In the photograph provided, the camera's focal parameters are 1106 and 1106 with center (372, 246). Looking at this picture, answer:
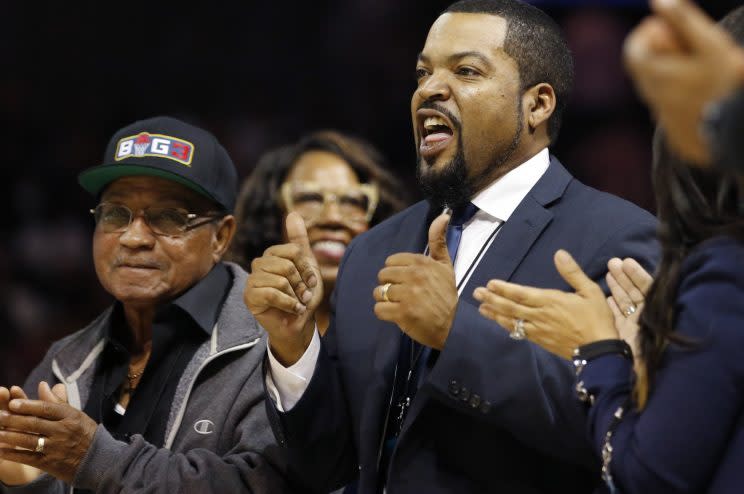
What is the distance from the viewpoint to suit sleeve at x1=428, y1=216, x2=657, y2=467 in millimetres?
2158

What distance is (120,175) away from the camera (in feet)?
9.61

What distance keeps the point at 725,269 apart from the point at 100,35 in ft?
16.2

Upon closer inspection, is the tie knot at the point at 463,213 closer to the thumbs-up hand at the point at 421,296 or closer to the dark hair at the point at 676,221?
the thumbs-up hand at the point at 421,296

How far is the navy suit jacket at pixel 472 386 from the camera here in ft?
7.16

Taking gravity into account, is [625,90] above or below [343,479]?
above

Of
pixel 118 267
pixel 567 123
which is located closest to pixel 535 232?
pixel 118 267

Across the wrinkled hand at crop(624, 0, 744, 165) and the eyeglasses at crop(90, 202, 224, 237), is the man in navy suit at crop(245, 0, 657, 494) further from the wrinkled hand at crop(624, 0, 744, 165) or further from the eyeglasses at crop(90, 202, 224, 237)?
the wrinkled hand at crop(624, 0, 744, 165)

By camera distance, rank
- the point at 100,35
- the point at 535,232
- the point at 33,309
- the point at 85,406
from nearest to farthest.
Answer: the point at 535,232, the point at 85,406, the point at 33,309, the point at 100,35

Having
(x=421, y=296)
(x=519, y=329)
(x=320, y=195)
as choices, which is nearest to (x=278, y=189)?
(x=320, y=195)

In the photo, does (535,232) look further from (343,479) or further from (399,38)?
(399,38)

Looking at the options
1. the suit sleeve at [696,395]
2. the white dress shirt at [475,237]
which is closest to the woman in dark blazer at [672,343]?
the suit sleeve at [696,395]

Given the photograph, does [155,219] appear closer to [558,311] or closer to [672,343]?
[558,311]

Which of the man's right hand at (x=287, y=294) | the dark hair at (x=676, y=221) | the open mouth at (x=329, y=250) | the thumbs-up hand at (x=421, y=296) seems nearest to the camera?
the dark hair at (x=676, y=221)

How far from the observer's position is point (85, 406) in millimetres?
2891
